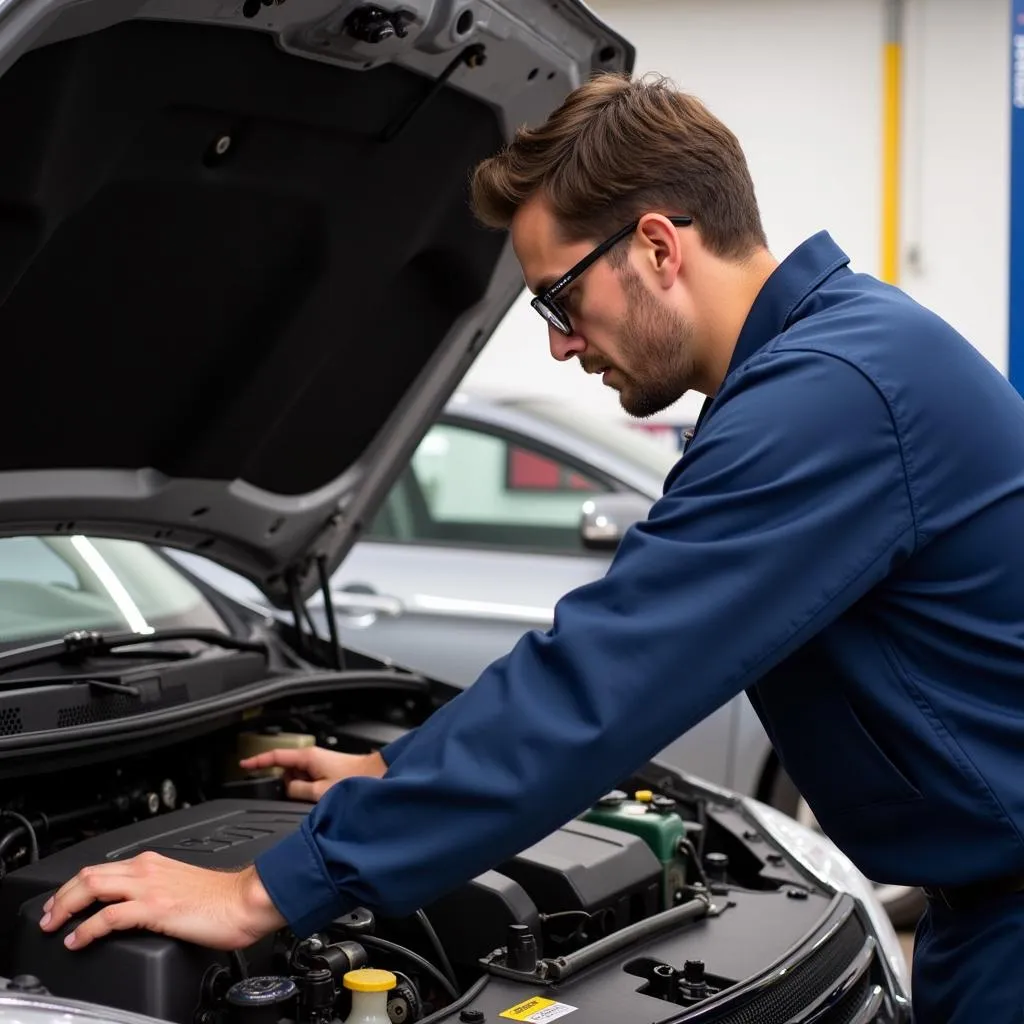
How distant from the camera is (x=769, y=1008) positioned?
2.11 m

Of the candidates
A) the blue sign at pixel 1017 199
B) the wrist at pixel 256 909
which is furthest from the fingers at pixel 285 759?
the blue sign at pixel 1017 199

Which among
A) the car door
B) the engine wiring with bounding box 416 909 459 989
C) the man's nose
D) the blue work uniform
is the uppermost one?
the man's nose

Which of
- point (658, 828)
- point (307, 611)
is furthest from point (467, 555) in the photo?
point (658, 828)

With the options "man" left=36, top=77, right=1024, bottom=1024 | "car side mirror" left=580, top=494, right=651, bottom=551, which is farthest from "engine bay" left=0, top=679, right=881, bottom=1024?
"car side mirror" left=580, top=494, right=651, bottom=551

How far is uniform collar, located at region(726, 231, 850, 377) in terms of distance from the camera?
1895 millimetres

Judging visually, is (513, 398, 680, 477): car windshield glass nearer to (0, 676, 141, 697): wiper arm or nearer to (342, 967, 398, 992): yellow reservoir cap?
(0, 676, 141, 697): wiper arm

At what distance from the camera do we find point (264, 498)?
3.13m

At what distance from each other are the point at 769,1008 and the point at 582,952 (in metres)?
0.27

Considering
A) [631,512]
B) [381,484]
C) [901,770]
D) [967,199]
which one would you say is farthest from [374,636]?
[967,199]

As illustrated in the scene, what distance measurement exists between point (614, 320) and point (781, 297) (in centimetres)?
21

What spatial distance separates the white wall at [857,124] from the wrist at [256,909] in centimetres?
770

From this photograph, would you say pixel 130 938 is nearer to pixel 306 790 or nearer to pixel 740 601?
pixel 306 790

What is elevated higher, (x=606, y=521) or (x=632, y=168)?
(x=632, y=168)

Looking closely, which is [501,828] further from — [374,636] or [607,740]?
[374,636]
